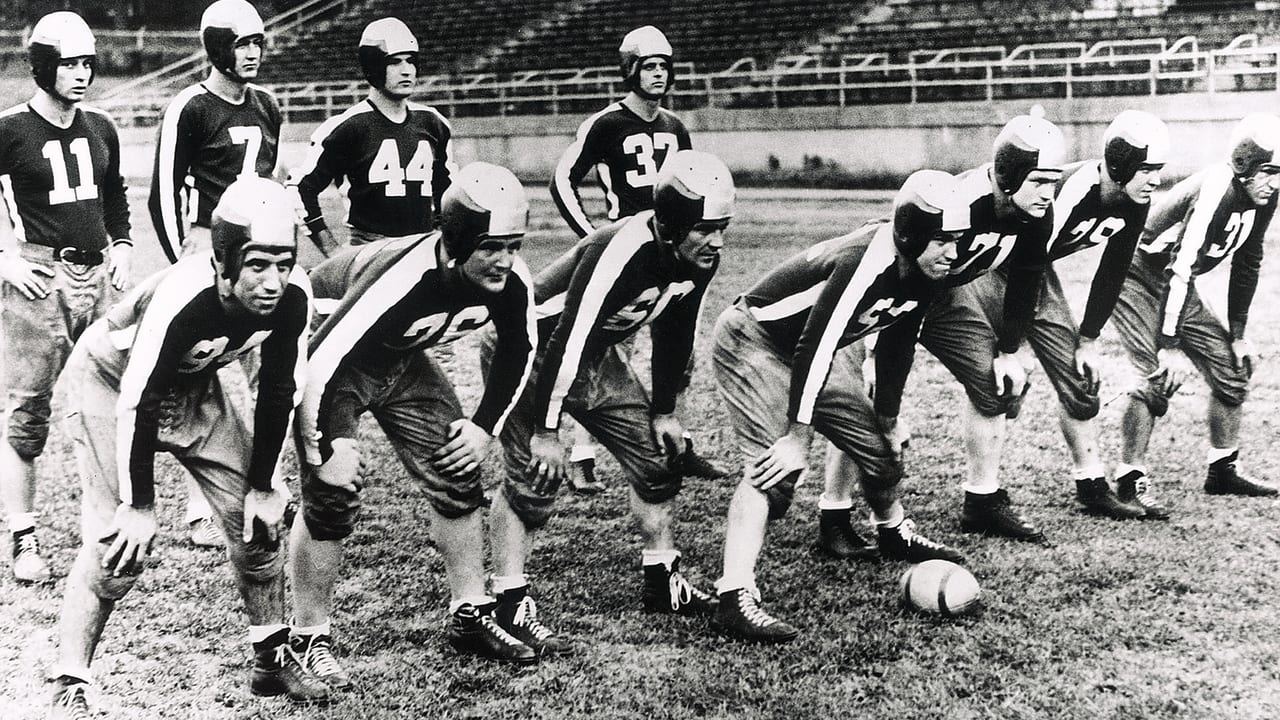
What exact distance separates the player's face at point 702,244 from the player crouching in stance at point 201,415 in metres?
1.44

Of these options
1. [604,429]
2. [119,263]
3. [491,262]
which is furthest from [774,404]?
[119,263]

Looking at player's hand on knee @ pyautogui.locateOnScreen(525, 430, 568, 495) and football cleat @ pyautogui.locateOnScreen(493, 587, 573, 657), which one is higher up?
player's hand on knee @ pyautogui.locateOnScreen(525, 430, 568, 495)

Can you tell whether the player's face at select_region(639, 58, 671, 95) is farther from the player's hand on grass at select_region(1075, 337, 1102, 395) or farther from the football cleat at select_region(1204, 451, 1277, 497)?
the football cleat at select_region(1204, 451, 1277, 497)

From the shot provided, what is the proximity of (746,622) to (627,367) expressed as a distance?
117 cm

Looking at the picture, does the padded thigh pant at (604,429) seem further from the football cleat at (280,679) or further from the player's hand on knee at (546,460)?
the football cleat at (280,679)

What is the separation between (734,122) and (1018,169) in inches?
625

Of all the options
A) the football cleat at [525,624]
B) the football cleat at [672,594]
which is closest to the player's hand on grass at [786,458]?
the football cleat at [672,594]

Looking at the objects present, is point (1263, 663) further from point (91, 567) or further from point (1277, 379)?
point (1277, 379)

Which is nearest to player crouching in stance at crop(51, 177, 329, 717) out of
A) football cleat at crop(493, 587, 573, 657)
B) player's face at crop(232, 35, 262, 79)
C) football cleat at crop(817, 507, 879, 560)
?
football cleat at crop(493, 587, 573, 657)

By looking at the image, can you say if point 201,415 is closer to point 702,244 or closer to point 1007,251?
point 702,244

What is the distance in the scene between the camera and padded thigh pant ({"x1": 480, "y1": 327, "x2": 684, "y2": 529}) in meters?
4.84

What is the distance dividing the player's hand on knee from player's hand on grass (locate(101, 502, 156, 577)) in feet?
4.59

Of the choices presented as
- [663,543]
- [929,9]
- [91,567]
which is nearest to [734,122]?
[929,9]

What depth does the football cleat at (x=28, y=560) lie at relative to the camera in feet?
17.8
